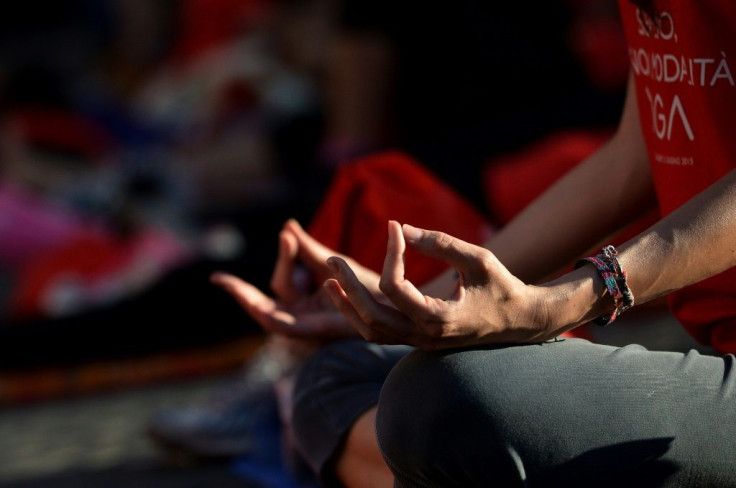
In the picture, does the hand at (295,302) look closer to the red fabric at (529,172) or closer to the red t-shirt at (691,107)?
the red t-shirt at (691,107)

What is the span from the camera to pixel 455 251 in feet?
3.23

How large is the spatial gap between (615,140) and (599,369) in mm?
513

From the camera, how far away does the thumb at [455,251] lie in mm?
983

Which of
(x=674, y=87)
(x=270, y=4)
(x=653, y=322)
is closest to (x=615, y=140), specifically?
(x=674, y=87)

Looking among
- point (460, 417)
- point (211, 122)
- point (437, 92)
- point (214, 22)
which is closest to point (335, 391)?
point (460, 417)

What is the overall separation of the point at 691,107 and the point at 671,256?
25cm

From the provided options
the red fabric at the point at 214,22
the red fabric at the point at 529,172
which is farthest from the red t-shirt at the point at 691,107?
the red fabric at the point at 214,22

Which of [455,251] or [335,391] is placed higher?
[455,251]

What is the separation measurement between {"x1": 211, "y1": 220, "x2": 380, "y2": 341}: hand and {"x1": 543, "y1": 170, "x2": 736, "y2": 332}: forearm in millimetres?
424

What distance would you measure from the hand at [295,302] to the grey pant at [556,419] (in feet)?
1.17

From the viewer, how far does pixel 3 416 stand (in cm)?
284

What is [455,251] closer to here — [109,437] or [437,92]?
[109,437]

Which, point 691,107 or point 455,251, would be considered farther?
point 691,107

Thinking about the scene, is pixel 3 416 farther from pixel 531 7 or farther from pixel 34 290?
pixel 531 7
